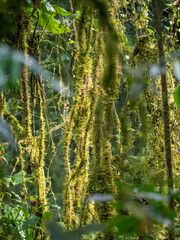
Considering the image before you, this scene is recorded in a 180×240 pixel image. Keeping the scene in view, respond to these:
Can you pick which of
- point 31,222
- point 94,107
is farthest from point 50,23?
point 31,222

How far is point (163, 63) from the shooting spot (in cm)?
93

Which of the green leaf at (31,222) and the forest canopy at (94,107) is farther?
the green leaf at (31,222)

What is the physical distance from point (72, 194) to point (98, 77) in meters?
0.51

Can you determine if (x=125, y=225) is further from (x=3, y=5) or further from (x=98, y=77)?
(x=98, y=77)

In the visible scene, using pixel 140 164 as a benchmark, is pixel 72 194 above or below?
below

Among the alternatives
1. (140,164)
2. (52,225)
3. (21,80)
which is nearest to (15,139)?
(21,80)

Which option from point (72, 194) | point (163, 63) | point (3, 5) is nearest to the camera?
point (3, 5)

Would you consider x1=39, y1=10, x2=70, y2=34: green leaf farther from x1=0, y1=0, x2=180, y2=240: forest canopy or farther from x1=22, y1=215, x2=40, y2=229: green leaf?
x1=22, y1=215, x2=40, y2=229: green leaf

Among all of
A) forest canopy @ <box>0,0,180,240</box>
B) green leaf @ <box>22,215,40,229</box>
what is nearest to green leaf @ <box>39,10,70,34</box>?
forest canopy @ <box>0,0,180,240</box>

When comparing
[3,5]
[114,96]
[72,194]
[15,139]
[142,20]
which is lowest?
[72,194]

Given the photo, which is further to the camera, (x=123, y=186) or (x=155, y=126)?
(x=155, y=126)

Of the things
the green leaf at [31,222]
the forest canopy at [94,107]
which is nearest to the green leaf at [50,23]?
the forest canopy at [94,107]

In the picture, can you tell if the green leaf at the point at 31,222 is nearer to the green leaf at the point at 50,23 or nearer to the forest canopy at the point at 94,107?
the forest canopy at the point at 94,107

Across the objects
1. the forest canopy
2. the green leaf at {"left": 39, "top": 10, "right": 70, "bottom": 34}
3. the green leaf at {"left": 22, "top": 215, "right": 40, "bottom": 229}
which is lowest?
the green leaf at {"left": 22, "top": 215, "right": 40, "bottom": 229}
